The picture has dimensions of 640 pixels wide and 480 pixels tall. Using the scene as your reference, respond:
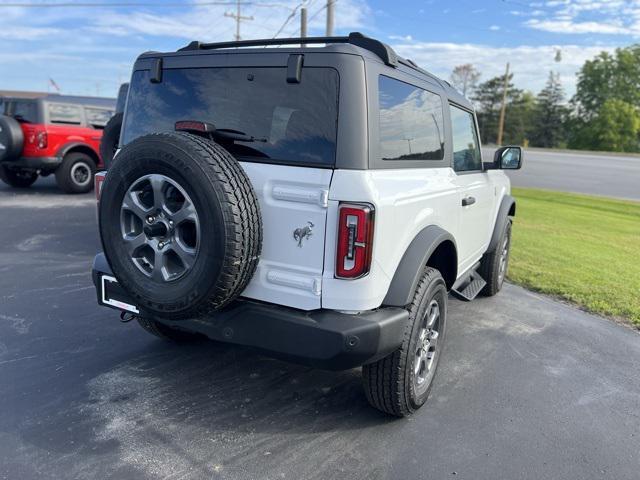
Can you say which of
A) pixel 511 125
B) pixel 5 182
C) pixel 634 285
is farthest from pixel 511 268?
pixel 511 125

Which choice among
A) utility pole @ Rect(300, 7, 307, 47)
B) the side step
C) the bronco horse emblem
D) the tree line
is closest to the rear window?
the bronco horse emblem

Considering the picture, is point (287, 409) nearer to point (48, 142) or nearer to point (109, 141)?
point (109, 141)

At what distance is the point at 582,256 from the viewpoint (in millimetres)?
7203

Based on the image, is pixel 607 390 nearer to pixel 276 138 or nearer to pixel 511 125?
pixel 276 138

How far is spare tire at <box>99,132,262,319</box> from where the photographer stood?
87.7 inches

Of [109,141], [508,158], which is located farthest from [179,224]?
[508,158]

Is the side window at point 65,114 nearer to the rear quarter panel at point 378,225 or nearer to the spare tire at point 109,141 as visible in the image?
the spare tire at point 109,141

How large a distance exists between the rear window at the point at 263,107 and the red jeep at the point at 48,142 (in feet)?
28.3

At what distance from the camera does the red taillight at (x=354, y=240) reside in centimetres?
226

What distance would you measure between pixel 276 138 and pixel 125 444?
1715mm

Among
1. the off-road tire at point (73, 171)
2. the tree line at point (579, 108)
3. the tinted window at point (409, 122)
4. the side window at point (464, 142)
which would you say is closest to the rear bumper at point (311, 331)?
the tinted window at point (409, 122)

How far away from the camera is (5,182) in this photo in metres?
11.4

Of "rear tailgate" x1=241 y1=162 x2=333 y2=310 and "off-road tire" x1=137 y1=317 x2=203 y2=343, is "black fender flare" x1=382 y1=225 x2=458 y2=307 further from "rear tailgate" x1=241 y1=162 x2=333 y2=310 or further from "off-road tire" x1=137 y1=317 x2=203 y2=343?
"off-road tire" x1=137 y1=317 x2=203 y2=343

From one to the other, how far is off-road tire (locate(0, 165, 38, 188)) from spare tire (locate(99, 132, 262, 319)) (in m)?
10.4
